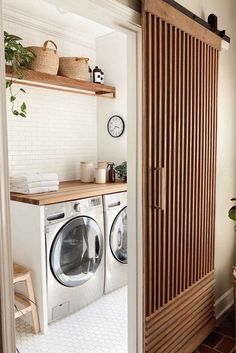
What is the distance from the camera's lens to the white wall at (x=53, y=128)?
2883 millimetres

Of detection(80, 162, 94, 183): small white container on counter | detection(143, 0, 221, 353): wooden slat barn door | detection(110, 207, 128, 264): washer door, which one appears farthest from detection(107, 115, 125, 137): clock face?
detection(143, 0, 221, 353): wooden slat barn door

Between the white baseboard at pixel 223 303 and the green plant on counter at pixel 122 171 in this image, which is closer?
the white baseboard at pixel 223 303

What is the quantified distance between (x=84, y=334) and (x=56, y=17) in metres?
2.77

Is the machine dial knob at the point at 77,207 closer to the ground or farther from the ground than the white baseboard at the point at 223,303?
farther from the ground

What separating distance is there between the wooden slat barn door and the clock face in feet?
4.23

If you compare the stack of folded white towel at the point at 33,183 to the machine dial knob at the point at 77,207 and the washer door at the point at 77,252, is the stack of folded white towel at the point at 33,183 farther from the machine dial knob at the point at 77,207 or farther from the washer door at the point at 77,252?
the washer door at the point at 77,252

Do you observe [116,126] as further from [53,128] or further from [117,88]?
[53,128]

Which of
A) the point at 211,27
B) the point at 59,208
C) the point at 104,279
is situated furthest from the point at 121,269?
the point at 211,27

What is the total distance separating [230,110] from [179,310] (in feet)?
5.36

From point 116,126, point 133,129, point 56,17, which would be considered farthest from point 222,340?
point 56,17

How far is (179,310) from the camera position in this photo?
2.01 metres

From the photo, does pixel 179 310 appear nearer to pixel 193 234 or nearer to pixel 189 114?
pixel 193 234

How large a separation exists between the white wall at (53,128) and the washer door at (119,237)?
31.0 inches

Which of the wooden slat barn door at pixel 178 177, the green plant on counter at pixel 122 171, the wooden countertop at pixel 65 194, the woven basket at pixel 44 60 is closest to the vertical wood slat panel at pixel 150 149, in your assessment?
the wooden slat barn door at pixel 178 177
